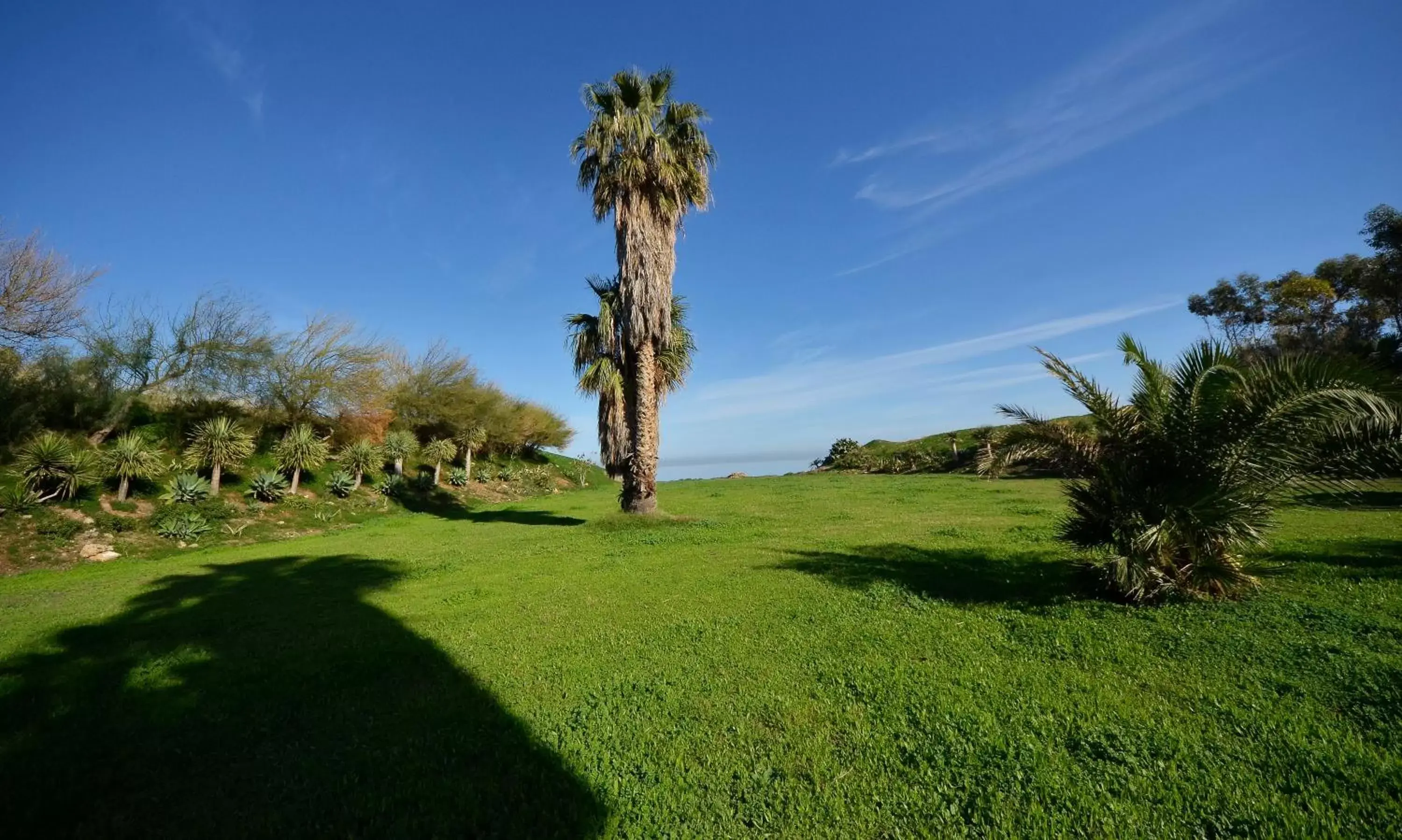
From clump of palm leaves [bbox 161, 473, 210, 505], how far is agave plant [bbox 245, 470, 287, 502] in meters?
1.55

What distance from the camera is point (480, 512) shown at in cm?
2312

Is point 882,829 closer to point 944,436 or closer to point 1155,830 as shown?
point 1155,830

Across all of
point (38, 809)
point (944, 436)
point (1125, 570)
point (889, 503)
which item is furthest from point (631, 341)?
point (944, 436)

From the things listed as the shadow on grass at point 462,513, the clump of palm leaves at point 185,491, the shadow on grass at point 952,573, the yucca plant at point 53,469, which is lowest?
the shadow on grass at point 952,573

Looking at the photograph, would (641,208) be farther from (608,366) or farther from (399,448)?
(399,448)

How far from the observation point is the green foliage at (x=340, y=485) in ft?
71.3

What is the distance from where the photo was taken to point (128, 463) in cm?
1609

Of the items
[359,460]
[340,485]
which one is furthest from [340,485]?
[359,460]

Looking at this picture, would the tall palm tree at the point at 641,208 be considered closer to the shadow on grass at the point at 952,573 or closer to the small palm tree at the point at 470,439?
the shadow on grass at the point at 952,573

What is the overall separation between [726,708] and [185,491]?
807 inches

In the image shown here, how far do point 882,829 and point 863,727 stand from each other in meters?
1.05

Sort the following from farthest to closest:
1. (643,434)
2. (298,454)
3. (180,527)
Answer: (298,454)
(643,434)
(180,527)

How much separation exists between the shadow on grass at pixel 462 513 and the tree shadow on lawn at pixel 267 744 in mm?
10977

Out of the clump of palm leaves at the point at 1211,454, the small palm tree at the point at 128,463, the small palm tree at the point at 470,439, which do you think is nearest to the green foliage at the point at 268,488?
the small palm tree at the point at 128,463
